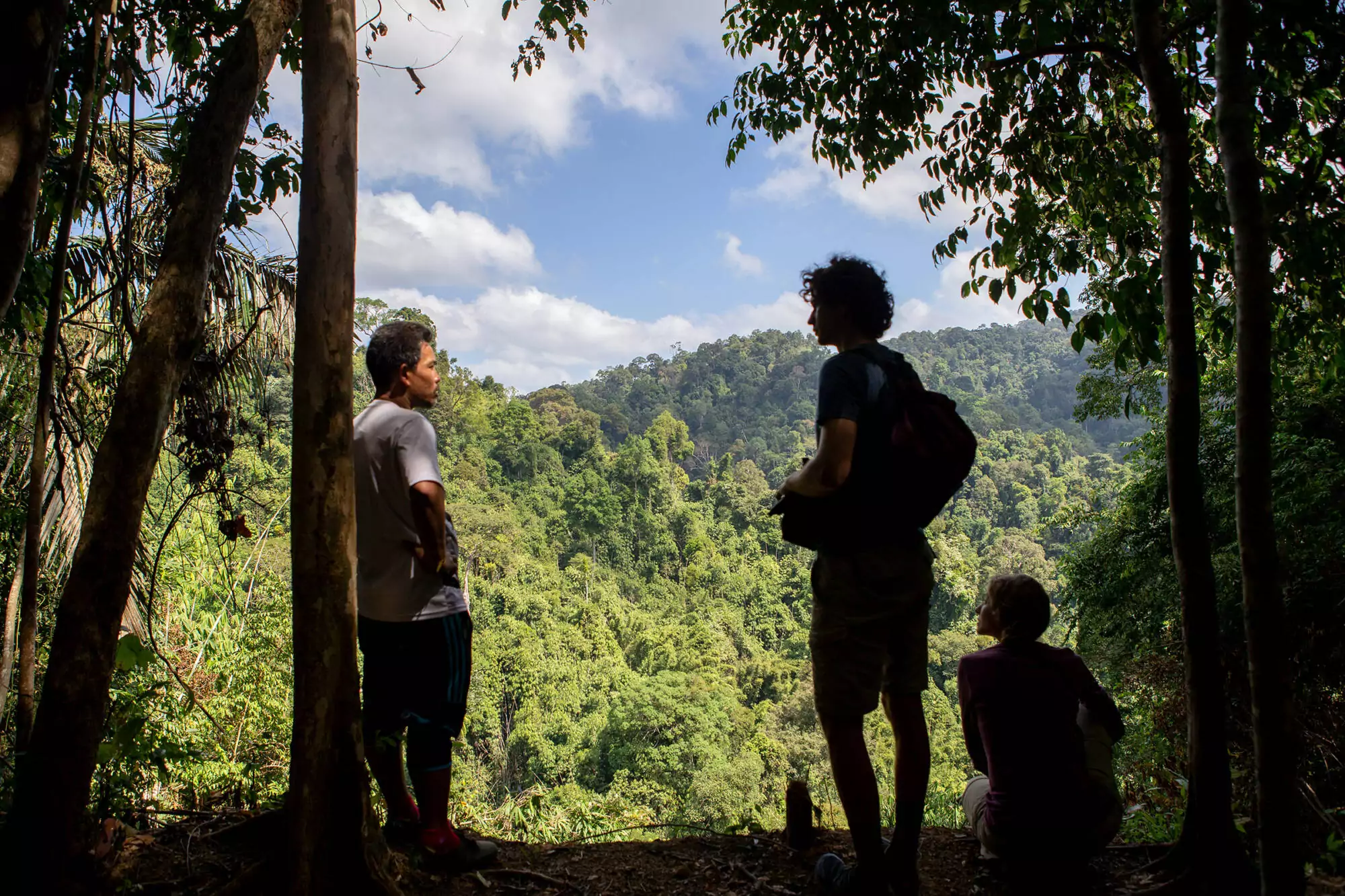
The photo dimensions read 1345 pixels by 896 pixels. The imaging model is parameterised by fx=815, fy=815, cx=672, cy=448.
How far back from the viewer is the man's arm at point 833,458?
1.68m

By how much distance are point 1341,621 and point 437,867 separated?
3.50 metres

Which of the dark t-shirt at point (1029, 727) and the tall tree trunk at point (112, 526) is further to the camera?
the dark t-shirt at point (1029, 727)

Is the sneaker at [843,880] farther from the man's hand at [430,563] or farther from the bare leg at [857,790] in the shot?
the man's hand at [430,563]

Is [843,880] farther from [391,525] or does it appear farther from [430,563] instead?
[391,525]

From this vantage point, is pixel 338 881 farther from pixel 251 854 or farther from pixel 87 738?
pixel 87 738

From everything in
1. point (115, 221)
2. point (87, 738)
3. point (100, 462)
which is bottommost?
point (87, 738)

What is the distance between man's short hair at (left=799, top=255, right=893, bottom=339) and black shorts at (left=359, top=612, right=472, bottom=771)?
3.81 feet

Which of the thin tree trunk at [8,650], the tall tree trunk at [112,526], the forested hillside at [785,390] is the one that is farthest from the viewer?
the forested hillside at [785,390]

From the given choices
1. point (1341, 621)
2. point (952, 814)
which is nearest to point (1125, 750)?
point (952, 814)

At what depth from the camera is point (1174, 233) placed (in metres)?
1.79

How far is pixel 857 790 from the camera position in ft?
5.62

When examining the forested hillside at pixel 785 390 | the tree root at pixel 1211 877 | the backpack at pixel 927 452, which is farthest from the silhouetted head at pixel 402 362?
the forested hillside at pixel 785 390

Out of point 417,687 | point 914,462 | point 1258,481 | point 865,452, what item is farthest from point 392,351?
point 1258,481

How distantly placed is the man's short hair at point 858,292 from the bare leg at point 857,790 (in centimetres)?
87
